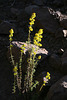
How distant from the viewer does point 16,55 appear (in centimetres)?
444

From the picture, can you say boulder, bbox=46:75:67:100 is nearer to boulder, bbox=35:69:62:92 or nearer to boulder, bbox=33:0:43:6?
boulder, bbox=35:69:62:92

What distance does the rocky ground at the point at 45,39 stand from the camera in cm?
373

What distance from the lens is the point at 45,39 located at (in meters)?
5.36

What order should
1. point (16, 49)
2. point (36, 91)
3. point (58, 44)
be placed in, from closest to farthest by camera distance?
point (36, 91) < point (16, 49) < point (58, 44)

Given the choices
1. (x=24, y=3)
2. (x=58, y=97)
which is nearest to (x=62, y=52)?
(x=58, y=97)

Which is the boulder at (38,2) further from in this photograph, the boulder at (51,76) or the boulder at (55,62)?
the boulder at (51,76)

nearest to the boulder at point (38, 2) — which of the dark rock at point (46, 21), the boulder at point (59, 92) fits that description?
the dark rock at point (46, 21)

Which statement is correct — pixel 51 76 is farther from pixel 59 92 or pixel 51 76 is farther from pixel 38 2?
pixel 38 2

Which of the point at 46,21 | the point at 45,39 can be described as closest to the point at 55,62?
the point at 45,39

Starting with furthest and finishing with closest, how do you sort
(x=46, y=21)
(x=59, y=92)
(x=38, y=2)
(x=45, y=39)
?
(x=38, y=2), (x=46, y=21), (x=45, y=39), (x=59, y=92)

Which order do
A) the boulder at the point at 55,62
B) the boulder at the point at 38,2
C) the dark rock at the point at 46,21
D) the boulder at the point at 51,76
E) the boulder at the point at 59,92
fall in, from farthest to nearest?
1. the boulder at the point at 38,2
2. the dark rock at the point at 46,21
3. the boulder at the point at 55,62
4. the boulder at the point at 51,76
5. the boulder at the point at 59,92

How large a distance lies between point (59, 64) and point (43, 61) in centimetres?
52

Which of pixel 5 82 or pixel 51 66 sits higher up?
pixel 51 66

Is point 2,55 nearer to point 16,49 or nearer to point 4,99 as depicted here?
point 16,49
